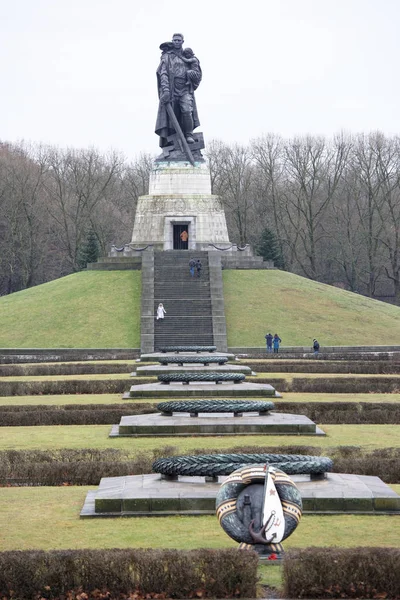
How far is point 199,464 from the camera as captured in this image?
1359 cm

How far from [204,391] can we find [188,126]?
1384 inches

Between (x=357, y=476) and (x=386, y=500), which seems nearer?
(x=386, y=500)

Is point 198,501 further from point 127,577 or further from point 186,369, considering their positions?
point 186,369

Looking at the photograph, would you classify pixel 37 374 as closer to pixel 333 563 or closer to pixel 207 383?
pixel 207 383

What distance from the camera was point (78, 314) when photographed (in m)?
50.8

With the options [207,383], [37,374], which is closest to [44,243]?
[37,374]

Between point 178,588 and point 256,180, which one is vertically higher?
point 256,180

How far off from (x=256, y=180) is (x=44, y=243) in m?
17.0

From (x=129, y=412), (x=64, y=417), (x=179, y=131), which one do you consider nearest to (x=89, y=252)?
(x=179, y=131)

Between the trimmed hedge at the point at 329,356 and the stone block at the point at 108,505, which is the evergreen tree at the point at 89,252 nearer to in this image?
the trimmed hedge at the point at 329,356

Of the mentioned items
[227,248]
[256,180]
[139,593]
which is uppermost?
[256,180]

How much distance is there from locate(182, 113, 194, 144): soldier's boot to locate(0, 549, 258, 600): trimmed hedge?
168 ft

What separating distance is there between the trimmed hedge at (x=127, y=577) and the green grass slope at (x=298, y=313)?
37.2 metres

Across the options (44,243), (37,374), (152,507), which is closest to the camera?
(152,507)
